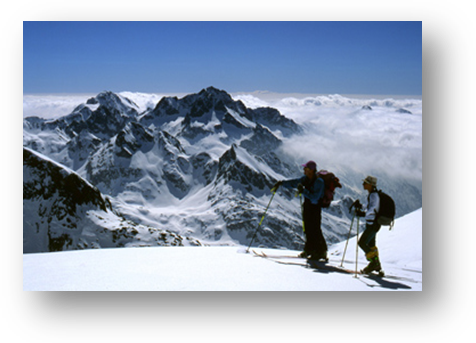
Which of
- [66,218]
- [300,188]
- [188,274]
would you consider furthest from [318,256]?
[66,218]

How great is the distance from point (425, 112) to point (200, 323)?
7.86 metres

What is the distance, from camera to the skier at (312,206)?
8.42 metres

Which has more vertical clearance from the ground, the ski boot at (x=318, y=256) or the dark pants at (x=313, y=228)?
the dark pants at (x=313, y=228)

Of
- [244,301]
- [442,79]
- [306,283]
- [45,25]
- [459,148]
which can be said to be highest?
[45,25]

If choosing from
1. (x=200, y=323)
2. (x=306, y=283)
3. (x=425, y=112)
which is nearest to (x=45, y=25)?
(x=200, y=323)

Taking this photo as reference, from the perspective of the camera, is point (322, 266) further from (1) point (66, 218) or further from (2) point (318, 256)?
(1) point (66, 218)

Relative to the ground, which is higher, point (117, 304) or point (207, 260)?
point (207, 260)

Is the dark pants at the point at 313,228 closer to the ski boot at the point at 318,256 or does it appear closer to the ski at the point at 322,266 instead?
the ski boot at the point at 318,256

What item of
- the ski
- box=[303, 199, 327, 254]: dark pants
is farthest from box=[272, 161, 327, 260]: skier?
the ski

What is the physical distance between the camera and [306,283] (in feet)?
25.7

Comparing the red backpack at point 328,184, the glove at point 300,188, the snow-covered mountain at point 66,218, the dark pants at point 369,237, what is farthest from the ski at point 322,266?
the snow-covered mountain at point 66,218

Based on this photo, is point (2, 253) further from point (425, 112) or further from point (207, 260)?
point (425, 112)

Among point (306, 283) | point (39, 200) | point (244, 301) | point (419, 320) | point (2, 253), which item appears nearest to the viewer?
point (306, 283)

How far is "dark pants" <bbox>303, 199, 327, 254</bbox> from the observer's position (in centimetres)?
874
